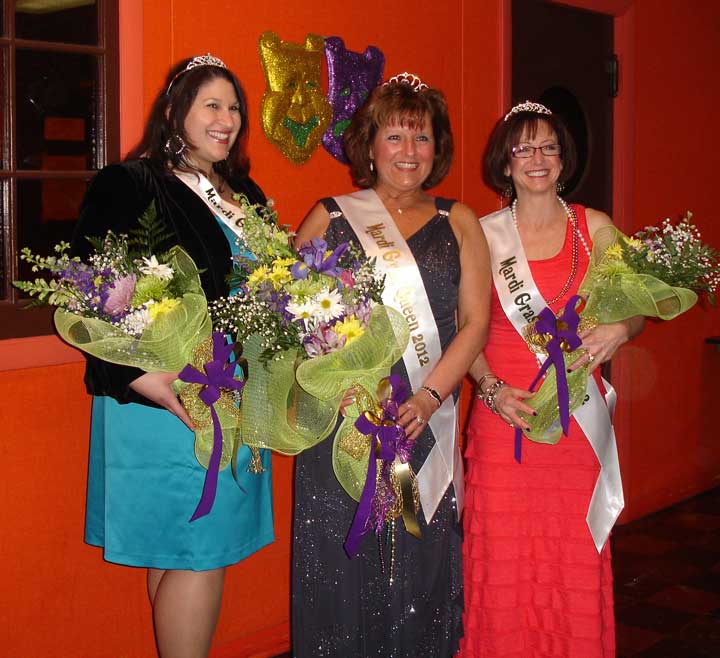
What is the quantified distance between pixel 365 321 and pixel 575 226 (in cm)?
88

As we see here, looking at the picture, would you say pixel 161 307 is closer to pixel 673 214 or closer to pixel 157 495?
pixel 157 495

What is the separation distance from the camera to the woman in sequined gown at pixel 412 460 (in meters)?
2.30

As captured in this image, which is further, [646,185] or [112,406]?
[646,185]

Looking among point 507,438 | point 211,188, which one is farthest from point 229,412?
point 507,438

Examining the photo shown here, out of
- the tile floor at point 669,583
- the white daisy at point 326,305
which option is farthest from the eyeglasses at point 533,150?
the tile floor at point 669,583

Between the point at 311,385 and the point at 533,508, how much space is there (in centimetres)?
85

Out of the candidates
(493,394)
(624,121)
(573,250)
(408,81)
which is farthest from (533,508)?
(624,121)

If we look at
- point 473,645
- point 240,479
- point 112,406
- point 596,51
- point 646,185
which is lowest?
point 473,645

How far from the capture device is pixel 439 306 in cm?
236

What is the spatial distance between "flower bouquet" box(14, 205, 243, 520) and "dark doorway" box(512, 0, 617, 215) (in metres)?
2.15

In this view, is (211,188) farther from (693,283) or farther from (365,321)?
(693,283)

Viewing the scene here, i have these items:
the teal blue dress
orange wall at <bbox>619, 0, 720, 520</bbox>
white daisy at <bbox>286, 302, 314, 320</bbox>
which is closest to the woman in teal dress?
the teal blue dress

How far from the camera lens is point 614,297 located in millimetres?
2320

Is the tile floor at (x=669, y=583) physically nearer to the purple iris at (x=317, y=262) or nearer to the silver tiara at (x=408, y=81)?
the purple iris at (x=317, y=262)
